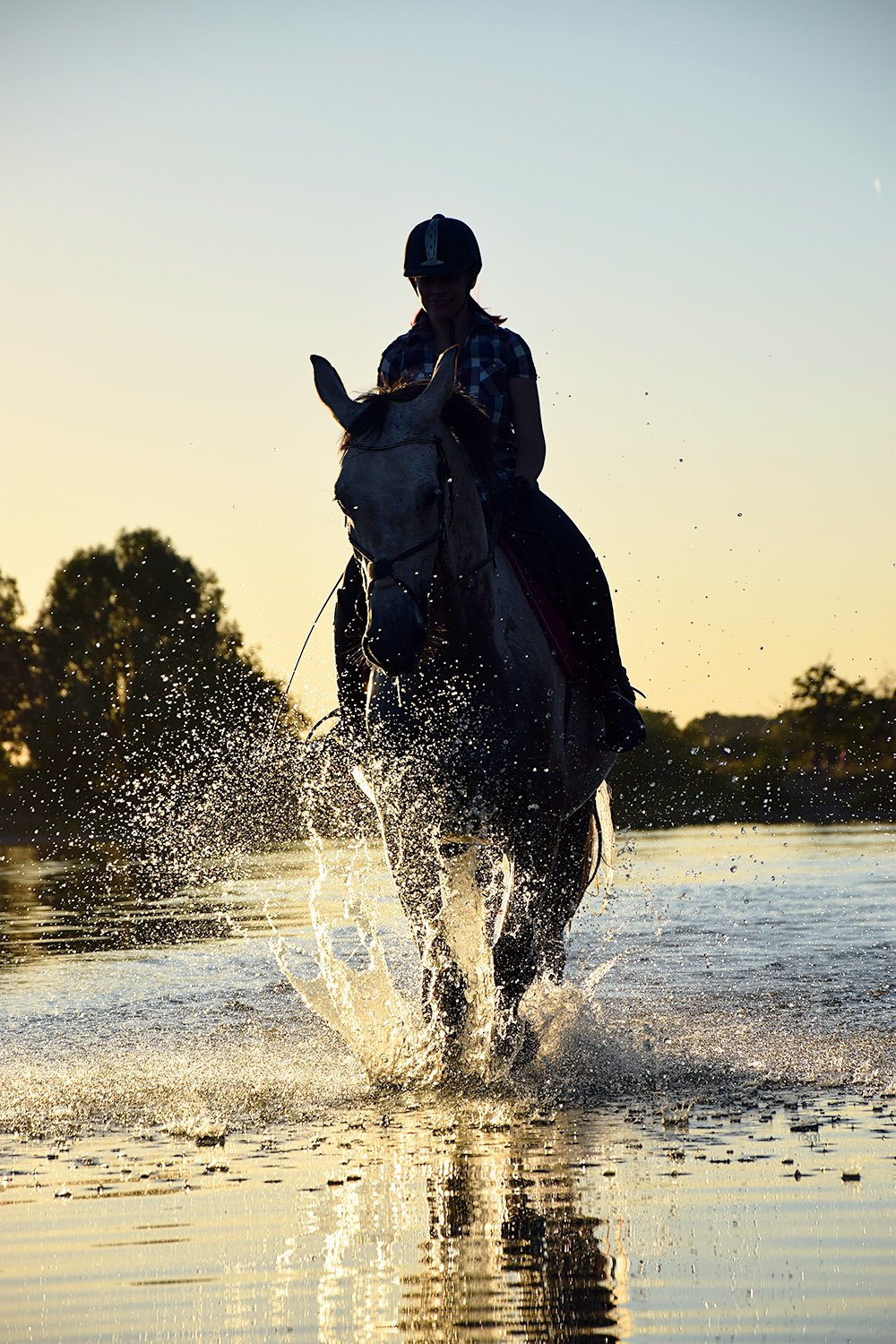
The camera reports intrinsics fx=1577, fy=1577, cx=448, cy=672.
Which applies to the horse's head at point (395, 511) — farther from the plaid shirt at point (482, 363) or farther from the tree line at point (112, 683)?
the tree line at point (112, 683)

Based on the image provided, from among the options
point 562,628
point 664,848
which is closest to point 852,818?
point 664,848

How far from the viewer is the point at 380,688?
652 cm

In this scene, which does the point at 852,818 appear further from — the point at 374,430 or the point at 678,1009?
the point at 374,430

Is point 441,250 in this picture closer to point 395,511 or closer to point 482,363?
point 482,363

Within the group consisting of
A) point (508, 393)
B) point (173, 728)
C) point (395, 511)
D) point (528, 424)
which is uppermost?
point (173, 728)

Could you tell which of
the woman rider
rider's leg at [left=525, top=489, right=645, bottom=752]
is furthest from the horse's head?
rider's leg at [left=525, top=489, right=645, bottom=752]

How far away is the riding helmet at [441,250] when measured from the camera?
7328mm

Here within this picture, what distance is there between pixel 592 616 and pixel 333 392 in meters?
1.98

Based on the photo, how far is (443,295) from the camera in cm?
748

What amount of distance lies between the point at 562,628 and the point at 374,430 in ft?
5.68

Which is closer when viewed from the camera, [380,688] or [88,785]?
[380,688]

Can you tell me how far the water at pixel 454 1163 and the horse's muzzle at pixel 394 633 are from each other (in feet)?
5.34

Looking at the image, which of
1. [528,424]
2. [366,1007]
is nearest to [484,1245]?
[366,1007]

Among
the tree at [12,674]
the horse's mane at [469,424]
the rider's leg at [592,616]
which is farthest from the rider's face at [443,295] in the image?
the tree at [12,674]
